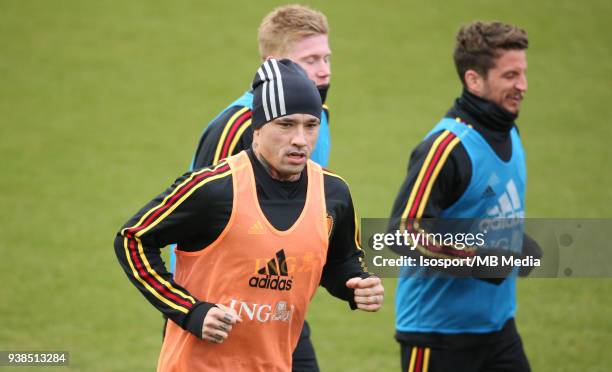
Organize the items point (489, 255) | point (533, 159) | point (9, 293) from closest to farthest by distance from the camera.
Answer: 1. point (489, 255)
2. point (9, 293)
3. point (533, 159)

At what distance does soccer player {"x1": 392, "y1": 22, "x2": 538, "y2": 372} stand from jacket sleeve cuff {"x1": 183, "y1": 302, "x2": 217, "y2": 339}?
72.9 inches

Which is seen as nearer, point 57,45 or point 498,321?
point 498,321

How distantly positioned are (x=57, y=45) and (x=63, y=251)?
304 inches

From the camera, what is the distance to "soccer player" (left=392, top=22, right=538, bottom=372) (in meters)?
5.94

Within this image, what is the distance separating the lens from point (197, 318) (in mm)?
4281

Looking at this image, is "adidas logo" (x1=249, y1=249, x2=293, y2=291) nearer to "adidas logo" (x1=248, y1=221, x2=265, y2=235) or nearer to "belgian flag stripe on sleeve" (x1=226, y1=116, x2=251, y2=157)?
"adidas logo" (x1=248, y1=221, x2=265, y2=235)

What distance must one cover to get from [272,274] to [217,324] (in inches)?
15.3

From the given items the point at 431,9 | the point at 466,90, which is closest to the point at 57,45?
the point at 431,9

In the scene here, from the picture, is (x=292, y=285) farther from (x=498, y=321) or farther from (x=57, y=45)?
(x=57, y=45)

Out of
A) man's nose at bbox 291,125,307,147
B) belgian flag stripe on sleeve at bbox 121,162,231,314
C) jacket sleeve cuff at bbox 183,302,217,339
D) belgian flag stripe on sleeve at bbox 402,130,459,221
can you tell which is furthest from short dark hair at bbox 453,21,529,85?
jacket sleeve cuff at bbox 183,302,217,339

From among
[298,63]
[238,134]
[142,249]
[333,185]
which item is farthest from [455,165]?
[142,249]

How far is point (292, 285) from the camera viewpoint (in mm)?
4559

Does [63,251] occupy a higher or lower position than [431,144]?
lower

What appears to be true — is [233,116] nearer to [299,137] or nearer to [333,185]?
[333,185]
